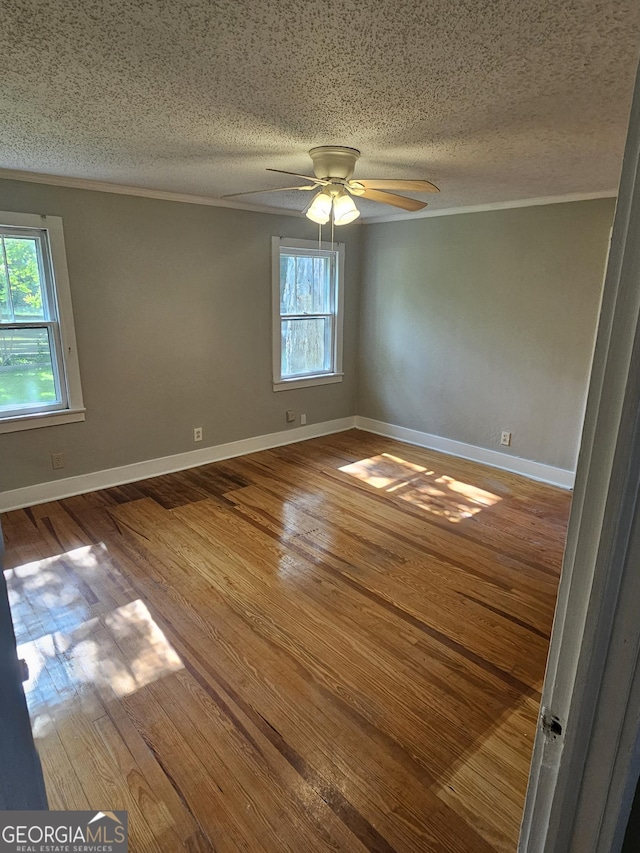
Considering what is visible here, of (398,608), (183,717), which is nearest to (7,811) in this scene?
(183,717)

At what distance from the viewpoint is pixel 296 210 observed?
4.53 metres

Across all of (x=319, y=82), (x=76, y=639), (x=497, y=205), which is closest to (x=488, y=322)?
(x=497, y=205)

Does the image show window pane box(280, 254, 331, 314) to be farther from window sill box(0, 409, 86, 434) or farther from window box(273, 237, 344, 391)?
window sill box(0, 409, 86, 434)

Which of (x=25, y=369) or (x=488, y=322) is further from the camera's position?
(x=488, y=322)

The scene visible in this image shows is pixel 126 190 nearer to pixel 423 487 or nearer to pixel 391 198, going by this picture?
pixel 391 198

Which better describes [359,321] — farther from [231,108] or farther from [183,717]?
[183,717]

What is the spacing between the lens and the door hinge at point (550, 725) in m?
0.68

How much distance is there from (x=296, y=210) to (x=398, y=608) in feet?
12.0

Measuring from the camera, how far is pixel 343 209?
260 centimetres

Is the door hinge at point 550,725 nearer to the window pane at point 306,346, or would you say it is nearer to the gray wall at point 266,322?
the gray wall at point 266,322

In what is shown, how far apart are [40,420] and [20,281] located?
985 millimetres

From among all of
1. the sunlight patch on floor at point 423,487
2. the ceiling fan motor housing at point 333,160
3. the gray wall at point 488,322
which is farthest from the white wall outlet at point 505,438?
the ceiling fan motor housing at point 333,160

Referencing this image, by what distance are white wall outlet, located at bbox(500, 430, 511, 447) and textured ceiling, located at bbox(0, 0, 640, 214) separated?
2263 mm

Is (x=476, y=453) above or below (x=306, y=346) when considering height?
below
